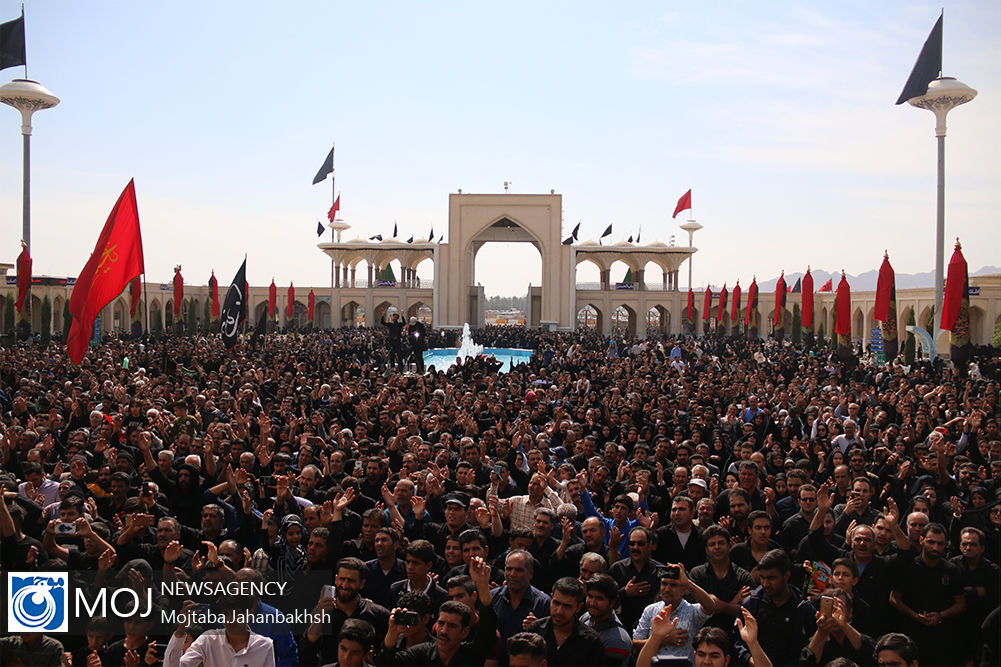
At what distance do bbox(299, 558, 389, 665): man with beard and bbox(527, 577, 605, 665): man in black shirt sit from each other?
87cm

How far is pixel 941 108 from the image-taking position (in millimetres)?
26344

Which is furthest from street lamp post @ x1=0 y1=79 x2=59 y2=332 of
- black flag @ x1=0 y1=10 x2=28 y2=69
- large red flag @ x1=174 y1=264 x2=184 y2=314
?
large red flag @ x1=174 y1=264 x2=184 y2=314

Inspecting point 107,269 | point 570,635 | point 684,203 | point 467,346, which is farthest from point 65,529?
point 684,203

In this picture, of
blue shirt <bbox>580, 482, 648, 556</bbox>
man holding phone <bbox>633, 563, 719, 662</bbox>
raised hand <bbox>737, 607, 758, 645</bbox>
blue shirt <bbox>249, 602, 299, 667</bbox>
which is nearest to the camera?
raised hand <bbox>737, 607, 758, 645</bbox>

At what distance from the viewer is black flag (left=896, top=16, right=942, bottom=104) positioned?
24.1m

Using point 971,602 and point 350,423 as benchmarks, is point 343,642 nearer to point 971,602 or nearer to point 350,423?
point 971,602

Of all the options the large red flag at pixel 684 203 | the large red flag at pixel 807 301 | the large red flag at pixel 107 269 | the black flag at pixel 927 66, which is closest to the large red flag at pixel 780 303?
the large red flag at pixel 807 301

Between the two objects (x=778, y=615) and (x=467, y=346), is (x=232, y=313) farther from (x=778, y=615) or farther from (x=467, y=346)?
(x=467, y=346)

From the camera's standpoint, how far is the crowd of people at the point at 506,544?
3365 millimetres

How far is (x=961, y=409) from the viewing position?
10.6 meters

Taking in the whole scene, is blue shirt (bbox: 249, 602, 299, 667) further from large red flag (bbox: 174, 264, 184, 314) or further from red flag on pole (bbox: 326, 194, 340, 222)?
red flag on pole (bbox: 326, 194, 340, 222)

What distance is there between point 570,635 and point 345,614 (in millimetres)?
1115

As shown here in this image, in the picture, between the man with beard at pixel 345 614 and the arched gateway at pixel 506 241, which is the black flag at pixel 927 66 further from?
the man with beard at pixel 345 614

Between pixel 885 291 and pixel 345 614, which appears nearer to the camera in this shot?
pixel 345 614
